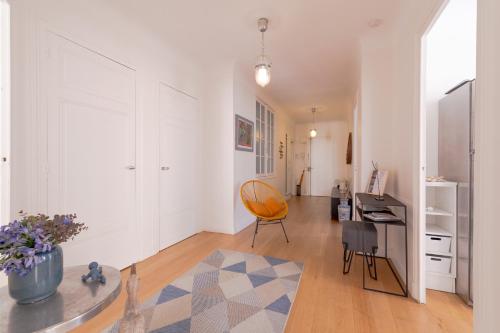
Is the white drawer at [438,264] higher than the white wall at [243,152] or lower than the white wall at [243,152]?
lower

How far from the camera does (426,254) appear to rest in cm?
189

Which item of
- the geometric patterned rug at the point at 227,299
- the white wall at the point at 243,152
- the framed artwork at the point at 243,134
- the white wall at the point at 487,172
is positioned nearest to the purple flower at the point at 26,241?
the geometric patterned rug at the point at 227,299

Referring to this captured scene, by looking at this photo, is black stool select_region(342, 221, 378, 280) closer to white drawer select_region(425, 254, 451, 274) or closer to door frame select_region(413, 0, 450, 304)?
door frame select_region(413, 0, 450, 304)

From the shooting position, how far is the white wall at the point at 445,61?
1912mm

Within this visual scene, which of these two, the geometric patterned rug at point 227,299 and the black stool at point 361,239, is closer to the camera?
the geometric patterned rug at point 227,299

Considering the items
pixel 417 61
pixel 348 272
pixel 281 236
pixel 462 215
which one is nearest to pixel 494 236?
pixel 462 215

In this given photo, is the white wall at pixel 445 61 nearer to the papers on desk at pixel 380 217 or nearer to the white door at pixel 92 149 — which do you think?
the papers on desk at pixel 380 217

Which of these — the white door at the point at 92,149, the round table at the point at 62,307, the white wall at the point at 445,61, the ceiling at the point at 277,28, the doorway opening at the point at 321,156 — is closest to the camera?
the round table at the point at 62,307

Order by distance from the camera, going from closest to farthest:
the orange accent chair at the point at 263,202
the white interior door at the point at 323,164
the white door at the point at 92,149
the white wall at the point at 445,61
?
1. the white door at the point at 92,149
2. the white wall at the point at 445,61
3. the orange accent chair at the point at 263,202
4. the white interior door at the point at 323,164

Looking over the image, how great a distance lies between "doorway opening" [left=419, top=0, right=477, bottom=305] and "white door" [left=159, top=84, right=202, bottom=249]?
270cm

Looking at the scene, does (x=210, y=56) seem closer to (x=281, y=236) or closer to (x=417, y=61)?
(x=417, y=61)

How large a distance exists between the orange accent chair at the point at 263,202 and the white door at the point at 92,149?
4.89 feet

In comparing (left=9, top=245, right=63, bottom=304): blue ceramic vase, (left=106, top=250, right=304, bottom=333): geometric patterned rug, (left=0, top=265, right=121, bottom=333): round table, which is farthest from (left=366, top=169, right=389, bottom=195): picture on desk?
(left=9, top=245, right=63, bottom=304): blue ceramic vase

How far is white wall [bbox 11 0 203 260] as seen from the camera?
1535mm
